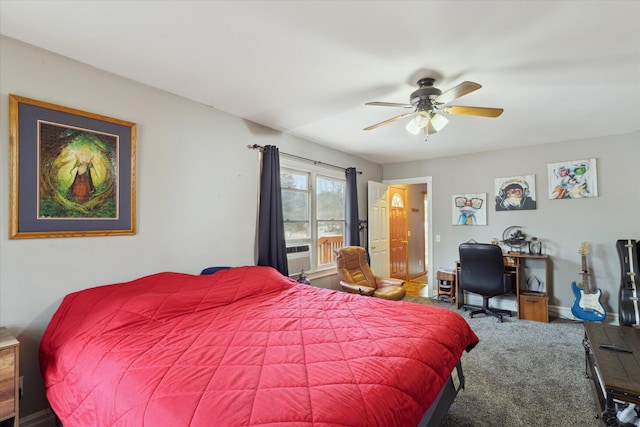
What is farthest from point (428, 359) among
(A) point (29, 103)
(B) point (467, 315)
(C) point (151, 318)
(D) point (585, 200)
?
(D) point (585, 200)

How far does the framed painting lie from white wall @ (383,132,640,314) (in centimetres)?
462

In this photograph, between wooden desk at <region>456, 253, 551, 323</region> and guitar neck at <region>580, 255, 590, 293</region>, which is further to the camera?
wooden desk at <region>456, 253, 551, 323</region>

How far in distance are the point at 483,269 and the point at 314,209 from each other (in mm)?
2389

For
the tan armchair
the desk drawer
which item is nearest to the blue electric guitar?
the desk drawer

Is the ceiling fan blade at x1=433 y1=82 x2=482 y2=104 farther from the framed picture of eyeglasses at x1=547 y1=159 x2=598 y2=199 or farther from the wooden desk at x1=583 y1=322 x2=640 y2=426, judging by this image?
the framed picture of eyeglasses at x1=547 y1=159 x2=598 y2=199

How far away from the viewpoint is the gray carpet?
203 cm

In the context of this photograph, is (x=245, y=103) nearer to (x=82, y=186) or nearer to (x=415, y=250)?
(x=82, y=186)

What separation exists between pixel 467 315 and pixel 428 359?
3184 millimetres

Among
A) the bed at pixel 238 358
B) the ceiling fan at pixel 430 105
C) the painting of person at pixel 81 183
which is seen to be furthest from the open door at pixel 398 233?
the painting of person at pixel 81 183

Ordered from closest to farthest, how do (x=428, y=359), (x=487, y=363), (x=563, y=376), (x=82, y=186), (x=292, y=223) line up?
(x=428, y=359) < (x=82, y=186) < (x=563, y=376) < (x=487, y=363) < (x=292, y=223)

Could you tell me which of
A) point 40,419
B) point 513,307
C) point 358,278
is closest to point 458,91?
point 358,278

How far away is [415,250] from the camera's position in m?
7.30

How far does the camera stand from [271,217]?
3365mm

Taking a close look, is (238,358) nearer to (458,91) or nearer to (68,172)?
(68,172)
